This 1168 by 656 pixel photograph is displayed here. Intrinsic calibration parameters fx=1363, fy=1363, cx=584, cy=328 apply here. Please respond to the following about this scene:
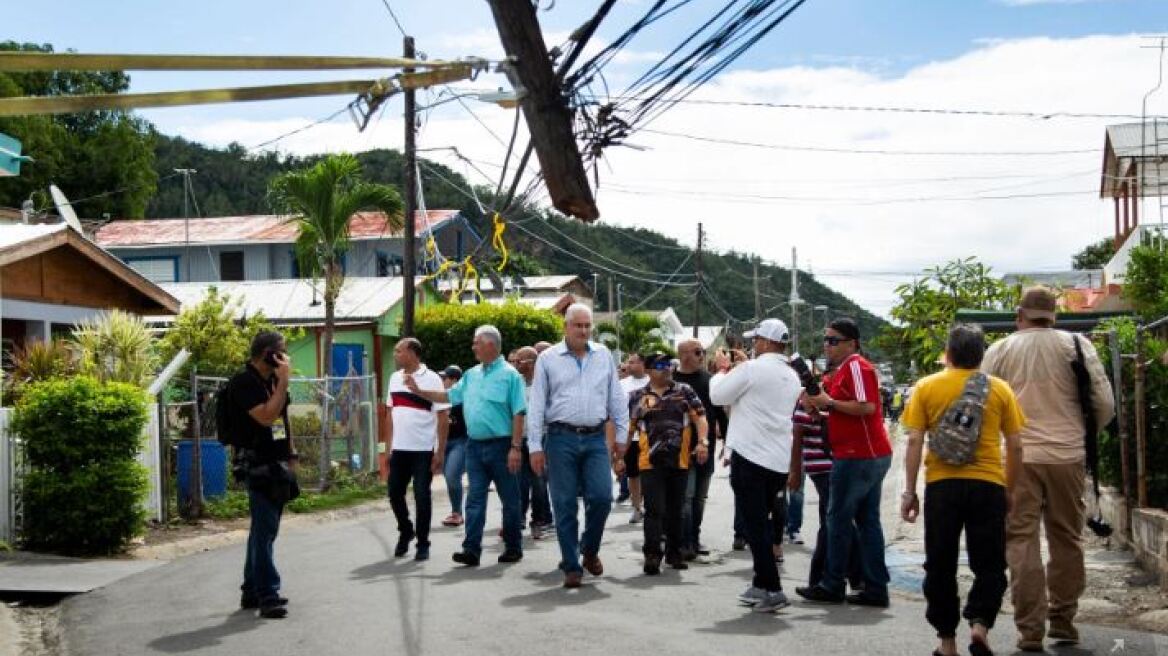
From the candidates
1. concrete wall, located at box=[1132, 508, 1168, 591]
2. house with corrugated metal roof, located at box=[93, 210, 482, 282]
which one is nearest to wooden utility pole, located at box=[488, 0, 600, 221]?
concrete wall, located at box=[1132, 508, 1168, 591]

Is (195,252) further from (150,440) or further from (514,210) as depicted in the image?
(514,210)

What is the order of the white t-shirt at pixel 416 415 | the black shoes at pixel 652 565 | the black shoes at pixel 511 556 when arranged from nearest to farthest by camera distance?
the black shoes at pixel 652 565, the black shoes at pixel 511 556, the white t-shirt at pixel 416 415

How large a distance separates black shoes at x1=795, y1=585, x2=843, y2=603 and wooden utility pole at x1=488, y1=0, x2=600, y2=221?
2.93m

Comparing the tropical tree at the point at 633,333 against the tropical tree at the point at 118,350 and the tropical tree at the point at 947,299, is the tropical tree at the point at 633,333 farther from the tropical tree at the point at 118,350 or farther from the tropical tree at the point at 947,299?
the tropical tree at the point at 118,350

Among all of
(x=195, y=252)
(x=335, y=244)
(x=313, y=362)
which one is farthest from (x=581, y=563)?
(x=195, y=252)

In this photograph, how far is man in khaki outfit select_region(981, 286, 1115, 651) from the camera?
305 inches

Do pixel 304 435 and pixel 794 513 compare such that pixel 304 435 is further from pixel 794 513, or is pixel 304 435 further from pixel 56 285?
pixel 794 513

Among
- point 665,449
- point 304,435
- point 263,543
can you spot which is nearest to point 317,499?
point 304,435

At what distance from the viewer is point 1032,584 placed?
7531 millimetres

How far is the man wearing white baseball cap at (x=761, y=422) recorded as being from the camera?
9.18 meters

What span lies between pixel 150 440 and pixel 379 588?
6246 mm

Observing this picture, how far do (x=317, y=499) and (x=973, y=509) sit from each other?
12.7 m

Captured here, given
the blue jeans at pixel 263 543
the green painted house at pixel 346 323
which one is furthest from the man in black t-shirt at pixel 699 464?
the green painted house at pixel 346 323

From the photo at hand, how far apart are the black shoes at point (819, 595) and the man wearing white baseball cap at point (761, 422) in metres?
0.32
